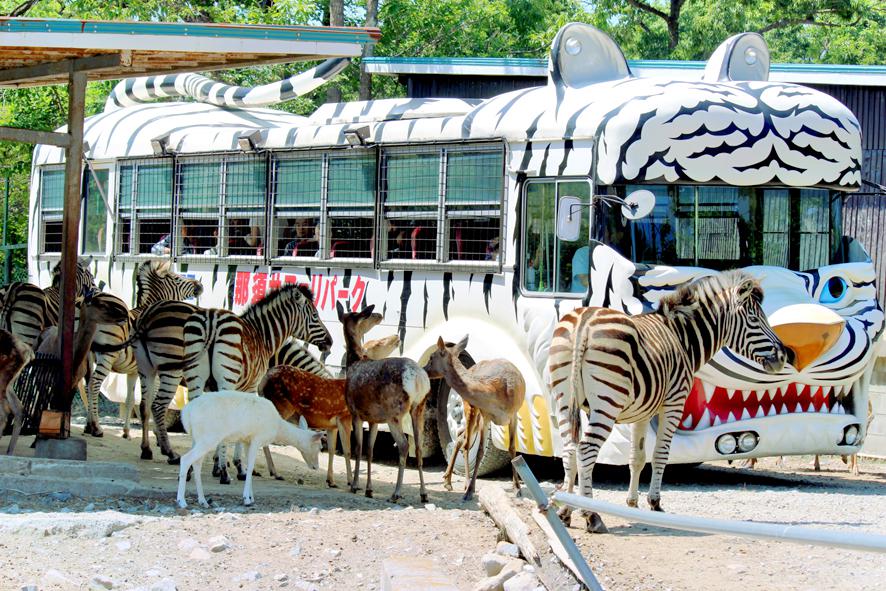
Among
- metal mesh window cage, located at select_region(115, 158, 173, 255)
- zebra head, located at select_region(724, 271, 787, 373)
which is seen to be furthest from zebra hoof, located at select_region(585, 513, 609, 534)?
metal mesh window cage, located at select_region(115, 158, 173, 255)

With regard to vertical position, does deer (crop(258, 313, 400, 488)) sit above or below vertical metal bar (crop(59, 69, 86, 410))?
below

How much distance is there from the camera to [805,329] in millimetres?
11078

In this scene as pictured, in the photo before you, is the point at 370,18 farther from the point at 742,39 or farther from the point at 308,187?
the point at 742,39

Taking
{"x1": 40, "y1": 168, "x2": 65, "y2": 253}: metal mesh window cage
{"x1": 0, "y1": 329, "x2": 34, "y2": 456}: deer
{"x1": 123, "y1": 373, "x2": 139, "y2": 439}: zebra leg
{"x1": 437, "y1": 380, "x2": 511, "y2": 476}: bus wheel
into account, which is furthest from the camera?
{"x1": 40, "y1": 168, "x2": 65, "y2": 253}: metal mesh window cage

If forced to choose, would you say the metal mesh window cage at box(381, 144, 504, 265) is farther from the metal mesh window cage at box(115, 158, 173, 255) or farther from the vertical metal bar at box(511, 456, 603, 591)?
the vertical metal bar at box(511, 456, 603, 591)

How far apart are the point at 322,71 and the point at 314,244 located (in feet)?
10.9

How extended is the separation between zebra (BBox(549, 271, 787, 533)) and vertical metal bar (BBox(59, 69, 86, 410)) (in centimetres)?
422

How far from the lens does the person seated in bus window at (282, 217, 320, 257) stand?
1416 cm

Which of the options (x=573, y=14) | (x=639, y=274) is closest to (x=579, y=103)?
(x=639, y=274)

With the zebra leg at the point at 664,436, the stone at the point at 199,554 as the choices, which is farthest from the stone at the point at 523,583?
the zebra leg at the point at 664,436

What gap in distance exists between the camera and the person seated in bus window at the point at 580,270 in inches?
450

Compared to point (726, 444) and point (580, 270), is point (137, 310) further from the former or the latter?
point (726, 444)

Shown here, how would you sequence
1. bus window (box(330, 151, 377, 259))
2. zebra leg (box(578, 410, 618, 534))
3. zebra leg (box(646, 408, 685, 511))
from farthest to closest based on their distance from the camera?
bus window (box(330, 151, 377, 259))
zebra leg (box(646, 408, 685, 511))
zebra leg (box(578, 410, 618, 534))

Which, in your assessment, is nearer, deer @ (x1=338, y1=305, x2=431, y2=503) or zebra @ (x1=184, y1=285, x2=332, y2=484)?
deer @ (x1=338, y1=305, x2=431, y2=503)
